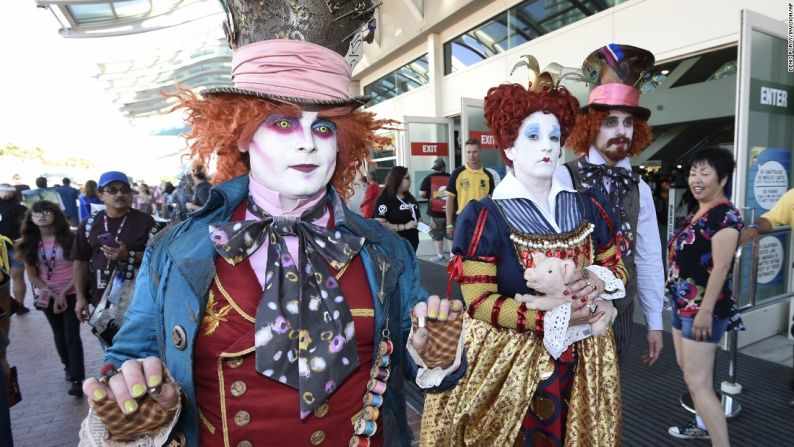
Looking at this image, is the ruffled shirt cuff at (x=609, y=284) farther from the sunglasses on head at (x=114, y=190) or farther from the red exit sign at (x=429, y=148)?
the red exit sign at (x=429, y=148)

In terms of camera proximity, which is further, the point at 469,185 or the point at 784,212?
the point at 469,185

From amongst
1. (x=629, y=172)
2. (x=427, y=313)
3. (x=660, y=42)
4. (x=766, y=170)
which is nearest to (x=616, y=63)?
(x=629, y=172)

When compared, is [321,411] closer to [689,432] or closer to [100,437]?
[100,437]

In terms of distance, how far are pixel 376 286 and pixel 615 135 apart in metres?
1.84

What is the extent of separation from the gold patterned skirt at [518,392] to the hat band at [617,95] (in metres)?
1.28

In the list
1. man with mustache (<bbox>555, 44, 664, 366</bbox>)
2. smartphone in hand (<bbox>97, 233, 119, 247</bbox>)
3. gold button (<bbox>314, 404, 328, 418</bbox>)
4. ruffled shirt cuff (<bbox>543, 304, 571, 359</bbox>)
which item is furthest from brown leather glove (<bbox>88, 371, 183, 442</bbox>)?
smartphone in hand (<bbox>97, 233, 119, 247</bbox>)

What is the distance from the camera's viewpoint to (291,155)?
1225mm

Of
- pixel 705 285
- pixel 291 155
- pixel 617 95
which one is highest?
pixel 617 95

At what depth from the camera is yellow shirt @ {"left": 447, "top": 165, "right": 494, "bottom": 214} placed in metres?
6.27

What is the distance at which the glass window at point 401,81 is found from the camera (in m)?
12.4

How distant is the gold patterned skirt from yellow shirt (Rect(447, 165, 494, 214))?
14.6 ft

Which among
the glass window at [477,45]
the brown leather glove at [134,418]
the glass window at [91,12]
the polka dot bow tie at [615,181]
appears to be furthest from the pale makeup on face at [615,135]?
the glass window at [91,12]

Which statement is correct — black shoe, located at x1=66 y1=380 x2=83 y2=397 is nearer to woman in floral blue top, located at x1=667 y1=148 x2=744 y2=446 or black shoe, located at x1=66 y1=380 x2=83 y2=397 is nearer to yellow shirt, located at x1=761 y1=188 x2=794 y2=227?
woman in floral blue top, located at x1=667 y1=148 x2=744 y2=446

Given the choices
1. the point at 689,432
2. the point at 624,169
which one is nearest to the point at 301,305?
the point at 624,169
